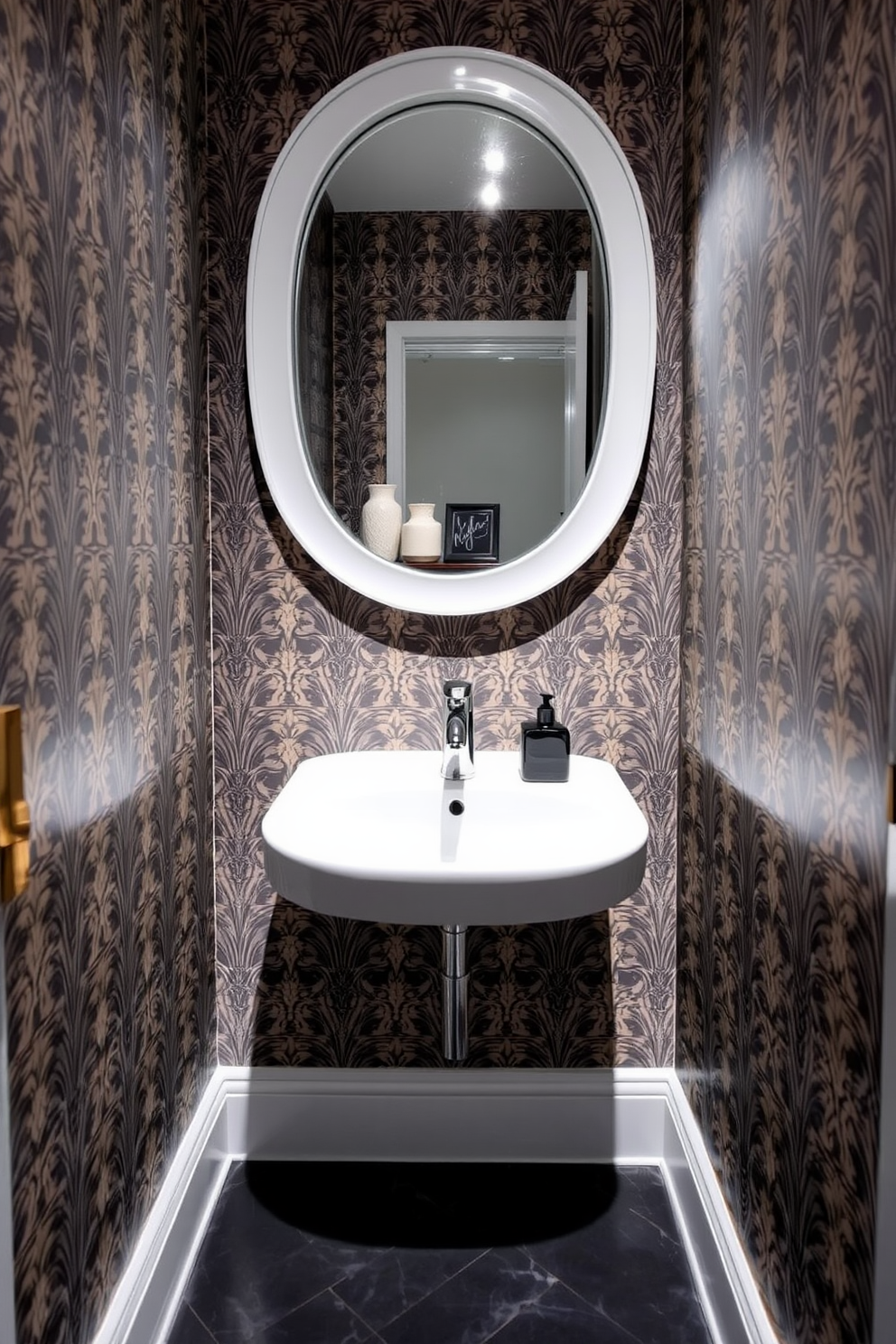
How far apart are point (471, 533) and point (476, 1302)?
1.17 m

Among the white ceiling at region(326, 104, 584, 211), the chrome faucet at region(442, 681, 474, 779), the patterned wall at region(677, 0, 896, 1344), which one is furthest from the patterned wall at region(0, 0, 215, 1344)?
the patterned wall at region(677, 0, 896, 1344)

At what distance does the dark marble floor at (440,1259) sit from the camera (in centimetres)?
147

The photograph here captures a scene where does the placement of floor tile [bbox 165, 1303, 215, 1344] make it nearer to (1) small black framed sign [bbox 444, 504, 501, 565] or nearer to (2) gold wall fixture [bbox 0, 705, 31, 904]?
(2) gold wall fixture [bbox 0, 705, 31, 904]

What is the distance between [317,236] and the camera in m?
1.69

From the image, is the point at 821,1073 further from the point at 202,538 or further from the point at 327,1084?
the point at 202,538

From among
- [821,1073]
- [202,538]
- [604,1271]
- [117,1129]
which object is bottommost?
[604,1271]

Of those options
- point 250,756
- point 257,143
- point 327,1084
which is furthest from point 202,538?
point 327,1084

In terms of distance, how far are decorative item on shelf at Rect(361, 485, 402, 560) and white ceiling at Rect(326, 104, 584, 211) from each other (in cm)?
46

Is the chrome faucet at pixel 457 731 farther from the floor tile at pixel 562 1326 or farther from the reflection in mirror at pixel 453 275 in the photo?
the floor tile at pixel 562 1326

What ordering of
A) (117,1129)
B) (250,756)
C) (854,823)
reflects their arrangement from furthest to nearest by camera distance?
(250,756)
(117,1129)
(854,823)

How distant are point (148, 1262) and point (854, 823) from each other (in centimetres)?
111

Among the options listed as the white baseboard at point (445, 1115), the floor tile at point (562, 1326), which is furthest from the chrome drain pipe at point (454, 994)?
the floor tile at point (562, 1326)

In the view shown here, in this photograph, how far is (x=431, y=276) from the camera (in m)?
1.67

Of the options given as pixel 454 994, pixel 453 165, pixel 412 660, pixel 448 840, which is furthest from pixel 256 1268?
pixel 453 165
